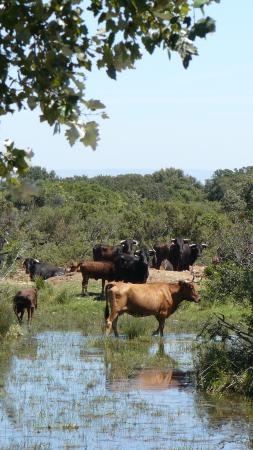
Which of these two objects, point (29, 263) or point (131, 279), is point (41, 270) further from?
point (131, 279)

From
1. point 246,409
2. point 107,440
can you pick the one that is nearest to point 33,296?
point 246,409

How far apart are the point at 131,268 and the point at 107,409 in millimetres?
16470

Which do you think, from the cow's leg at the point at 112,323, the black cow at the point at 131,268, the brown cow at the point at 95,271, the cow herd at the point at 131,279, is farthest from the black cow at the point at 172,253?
the cow's leg at the point at 112,323

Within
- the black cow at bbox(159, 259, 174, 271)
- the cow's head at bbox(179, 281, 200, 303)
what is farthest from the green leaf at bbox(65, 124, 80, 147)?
the black cow at bbox(159, 259, 174, 271)

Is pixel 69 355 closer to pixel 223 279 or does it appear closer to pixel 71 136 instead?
pixel 223 279

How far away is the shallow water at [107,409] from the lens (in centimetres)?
1082

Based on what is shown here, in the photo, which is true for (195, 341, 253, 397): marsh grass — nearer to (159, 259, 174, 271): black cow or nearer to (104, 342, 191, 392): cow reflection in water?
(104, 342, 191, 392): cow reflection in water

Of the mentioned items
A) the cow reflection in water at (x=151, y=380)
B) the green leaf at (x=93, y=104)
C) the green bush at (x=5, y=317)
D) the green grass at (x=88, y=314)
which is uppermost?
the green leaf at (x=93, y=104)

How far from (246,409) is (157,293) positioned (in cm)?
789

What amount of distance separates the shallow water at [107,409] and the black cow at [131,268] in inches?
444

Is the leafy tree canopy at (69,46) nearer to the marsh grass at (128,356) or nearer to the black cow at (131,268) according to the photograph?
the marsh grass at (128,356)

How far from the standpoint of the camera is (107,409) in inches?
492

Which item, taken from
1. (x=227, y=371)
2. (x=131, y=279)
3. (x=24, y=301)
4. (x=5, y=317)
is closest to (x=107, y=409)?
→ (x=227, y=371)

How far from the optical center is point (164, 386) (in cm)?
1459
